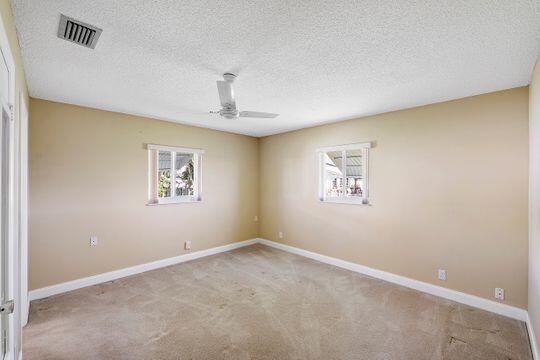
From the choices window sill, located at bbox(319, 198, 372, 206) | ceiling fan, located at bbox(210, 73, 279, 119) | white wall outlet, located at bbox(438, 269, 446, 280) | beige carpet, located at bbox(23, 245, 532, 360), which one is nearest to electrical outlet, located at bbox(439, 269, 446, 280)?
white wall outlet, located at bbox(438, 269, 446, 280)

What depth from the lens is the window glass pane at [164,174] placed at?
14.0 feet

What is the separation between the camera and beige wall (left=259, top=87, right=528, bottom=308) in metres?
2.76

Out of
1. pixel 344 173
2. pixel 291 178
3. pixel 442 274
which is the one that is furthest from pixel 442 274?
pixel 291 178

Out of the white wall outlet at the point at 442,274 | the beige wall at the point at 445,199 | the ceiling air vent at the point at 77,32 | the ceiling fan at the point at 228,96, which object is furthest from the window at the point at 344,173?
the ceiling air vent at the point at 77,32

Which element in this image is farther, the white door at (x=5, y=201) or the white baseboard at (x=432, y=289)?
the white baseboard at (x=432, y=289)

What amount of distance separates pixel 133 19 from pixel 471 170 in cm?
359

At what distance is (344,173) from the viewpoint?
427 cm

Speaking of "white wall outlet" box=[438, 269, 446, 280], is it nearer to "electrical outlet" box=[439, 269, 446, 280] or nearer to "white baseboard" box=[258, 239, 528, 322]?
"electrical outlet" box=[439, 269, 446, 280]

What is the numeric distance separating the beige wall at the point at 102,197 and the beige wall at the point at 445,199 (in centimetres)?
225

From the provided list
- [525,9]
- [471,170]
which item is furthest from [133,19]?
[471,170]

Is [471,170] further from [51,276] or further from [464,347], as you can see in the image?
[51,276]

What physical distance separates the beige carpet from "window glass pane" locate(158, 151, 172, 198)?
4.50 feet

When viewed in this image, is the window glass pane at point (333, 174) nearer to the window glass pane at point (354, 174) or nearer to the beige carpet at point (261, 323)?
the window glass pane at point (354, 174)

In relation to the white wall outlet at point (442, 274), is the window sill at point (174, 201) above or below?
above
